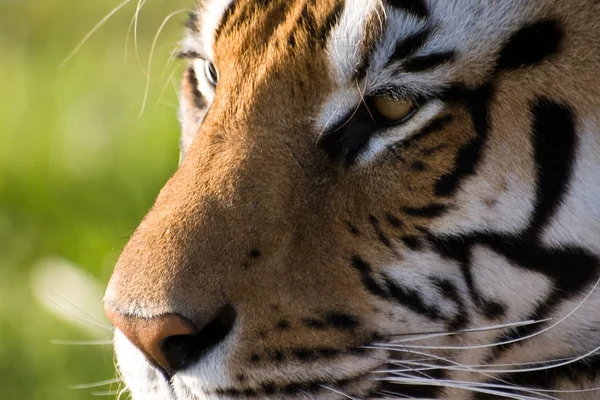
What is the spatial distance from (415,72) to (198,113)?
0.73m

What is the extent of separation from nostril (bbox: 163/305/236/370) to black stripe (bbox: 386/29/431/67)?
488 mm

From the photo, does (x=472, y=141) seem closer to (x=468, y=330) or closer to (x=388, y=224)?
(x=388, y=224)

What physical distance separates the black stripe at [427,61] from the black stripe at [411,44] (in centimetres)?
1

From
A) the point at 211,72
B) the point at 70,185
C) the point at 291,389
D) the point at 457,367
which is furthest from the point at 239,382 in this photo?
the point at 70,185

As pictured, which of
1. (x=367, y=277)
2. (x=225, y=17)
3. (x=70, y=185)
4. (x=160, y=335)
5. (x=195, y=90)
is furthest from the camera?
(x=70, y=185)

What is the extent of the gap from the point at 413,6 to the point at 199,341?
0.63m

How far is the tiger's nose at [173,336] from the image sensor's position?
1.59 m

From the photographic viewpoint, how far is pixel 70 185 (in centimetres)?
409

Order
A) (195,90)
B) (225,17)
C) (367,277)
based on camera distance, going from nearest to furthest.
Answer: (367,277), (225,17), (195,90)

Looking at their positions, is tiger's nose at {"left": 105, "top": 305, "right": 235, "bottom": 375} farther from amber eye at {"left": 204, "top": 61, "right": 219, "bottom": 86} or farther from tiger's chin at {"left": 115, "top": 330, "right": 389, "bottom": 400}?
amber eye at {"left": 204, "top": 61, "right": 219, "bottom": 86}

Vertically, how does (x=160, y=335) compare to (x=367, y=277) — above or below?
below

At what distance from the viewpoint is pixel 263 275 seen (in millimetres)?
1660

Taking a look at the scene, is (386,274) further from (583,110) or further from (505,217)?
(583,110)

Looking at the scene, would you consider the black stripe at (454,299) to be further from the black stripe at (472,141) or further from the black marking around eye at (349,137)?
the black marking around eye at (349,137)
